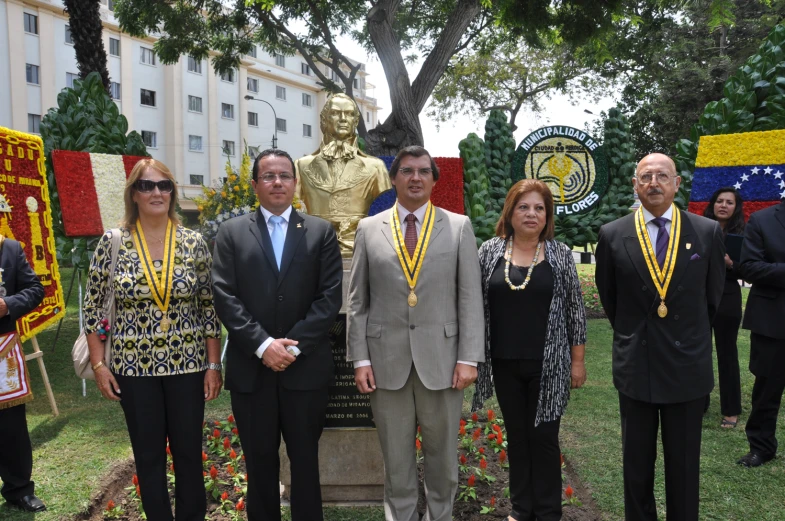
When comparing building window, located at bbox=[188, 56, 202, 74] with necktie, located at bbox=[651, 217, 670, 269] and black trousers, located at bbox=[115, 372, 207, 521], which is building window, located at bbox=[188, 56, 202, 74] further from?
necktie, located at bbox=[651, 217, 670, 269]

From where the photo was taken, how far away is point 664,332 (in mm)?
2871

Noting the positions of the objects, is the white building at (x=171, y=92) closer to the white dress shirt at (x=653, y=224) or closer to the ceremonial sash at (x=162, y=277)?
the ceremonial sash at (x=162, y=277)

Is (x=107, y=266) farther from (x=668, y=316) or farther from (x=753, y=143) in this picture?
(x=753, y=143)

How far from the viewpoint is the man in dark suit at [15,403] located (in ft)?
11.6

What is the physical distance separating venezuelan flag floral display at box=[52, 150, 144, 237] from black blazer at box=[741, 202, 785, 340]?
6343 mm

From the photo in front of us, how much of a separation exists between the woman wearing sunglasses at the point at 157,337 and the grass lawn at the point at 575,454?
112cm

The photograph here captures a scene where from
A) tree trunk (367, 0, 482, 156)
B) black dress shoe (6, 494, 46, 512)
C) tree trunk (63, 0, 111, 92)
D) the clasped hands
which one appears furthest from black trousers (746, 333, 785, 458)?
tree trunk (63, 0, 111, 92)

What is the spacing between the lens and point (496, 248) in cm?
319

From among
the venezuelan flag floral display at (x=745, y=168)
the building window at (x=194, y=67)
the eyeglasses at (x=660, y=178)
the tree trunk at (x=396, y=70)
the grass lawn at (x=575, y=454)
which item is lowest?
the grass lawn at (x=575, y=454)

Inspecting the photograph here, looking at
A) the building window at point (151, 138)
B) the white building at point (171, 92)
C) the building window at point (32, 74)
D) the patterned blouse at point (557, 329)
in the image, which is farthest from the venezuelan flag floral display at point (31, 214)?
the building window at point (151, 138)

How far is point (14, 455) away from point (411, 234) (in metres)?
2.74

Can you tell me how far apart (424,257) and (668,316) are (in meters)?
1.17

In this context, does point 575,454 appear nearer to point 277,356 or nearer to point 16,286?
point 277,356

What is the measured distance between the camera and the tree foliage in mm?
7047
